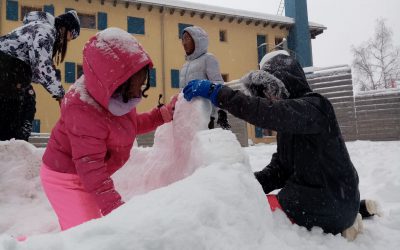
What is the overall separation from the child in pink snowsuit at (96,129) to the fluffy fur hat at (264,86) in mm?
535

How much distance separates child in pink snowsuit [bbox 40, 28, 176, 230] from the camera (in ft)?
5.84

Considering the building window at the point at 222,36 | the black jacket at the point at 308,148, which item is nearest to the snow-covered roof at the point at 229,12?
the building window at the point at 222,36

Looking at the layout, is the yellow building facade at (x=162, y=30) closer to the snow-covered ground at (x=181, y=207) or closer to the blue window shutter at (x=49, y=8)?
the blue window shutter at (x=49, y=8)

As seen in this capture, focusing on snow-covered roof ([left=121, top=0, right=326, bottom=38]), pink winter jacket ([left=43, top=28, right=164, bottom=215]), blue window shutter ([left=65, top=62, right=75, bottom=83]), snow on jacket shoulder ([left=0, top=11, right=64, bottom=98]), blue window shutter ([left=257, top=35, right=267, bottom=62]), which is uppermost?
snow-covered roof ([left=121, top=0, right=326, bottom=38])

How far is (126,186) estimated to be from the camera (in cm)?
257

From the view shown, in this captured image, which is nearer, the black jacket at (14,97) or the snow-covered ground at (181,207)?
the snow-covered ground at (181,207)

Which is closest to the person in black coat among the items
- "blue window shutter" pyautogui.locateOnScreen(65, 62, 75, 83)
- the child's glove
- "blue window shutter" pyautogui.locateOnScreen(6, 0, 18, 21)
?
the child's glove

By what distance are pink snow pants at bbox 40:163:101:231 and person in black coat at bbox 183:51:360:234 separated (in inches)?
31.2

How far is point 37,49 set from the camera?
2730 millimetres

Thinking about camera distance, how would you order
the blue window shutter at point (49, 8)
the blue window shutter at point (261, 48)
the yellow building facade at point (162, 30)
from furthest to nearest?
the blue window shutter at point (261, 48) < the blue window shutter at point (49, 8) < the yellow building facade at point (162, 30)

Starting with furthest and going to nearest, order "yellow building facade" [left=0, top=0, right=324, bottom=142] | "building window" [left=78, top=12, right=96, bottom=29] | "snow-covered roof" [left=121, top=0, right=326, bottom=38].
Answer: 1. "snow-covered roof" [left=121, top=0, right=326, bottom=38]
2. "building window" [left=78, top=12, right=96, bottom=29]
3. "yellow building facade" [left=0, top=0, right=324, bottom=142]

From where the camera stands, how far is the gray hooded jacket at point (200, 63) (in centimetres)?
408

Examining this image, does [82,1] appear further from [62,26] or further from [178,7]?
[62,26]

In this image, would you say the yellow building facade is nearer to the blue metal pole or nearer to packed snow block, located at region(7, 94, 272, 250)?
the blue metal pole
